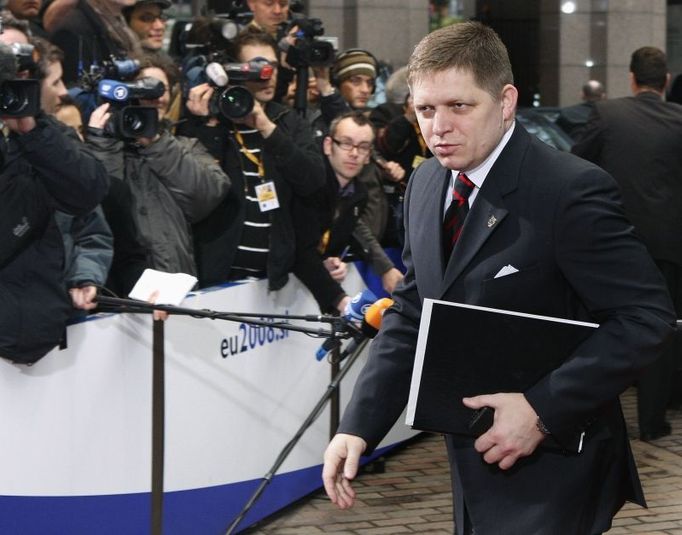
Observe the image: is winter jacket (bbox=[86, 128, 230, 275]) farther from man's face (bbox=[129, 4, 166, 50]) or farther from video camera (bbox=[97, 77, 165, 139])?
man's face (bbox=[129, 4, 166, 50])

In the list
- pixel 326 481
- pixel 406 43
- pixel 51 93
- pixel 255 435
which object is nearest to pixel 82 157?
pixel 51 93

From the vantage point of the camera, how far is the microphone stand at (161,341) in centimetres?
530

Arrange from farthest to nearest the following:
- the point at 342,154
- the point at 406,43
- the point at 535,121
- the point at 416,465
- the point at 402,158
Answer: the point at 406,43 → the point at 535,121 → the point at 402,158 → the point at 416,465 → the point at 342,154

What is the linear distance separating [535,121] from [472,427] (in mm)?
10257

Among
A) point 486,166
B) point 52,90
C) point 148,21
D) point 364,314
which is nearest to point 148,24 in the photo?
point 148,21

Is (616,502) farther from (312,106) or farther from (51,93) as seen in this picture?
(312,106)

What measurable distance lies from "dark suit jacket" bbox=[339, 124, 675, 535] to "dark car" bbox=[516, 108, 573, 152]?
29.8ft

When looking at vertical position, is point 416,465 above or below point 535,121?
below

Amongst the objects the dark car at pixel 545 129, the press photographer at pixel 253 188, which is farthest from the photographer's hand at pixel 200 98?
the dark car at pixel 545 129

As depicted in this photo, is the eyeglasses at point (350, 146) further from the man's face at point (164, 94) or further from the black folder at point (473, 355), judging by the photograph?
the black folder at point (473, 355)

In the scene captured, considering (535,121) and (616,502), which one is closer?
(616,502)

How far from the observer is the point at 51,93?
6156mm

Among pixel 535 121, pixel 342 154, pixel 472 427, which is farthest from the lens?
pixel 535 121

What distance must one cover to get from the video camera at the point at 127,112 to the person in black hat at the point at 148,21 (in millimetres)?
2130
